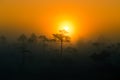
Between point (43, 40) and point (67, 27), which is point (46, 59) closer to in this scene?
point (43, 40)

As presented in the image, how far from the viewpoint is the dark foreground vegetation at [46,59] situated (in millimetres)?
2949

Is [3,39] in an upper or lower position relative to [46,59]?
upper

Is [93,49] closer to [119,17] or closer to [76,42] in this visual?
[76,42]

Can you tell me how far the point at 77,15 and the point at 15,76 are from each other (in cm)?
79

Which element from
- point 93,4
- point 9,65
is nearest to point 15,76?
point 9,65

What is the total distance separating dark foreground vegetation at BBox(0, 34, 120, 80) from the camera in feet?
9.68

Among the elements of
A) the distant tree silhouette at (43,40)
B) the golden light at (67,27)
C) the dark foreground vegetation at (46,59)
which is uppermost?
the golden light at (67,27)

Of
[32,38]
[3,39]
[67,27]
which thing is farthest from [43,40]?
[3,39]

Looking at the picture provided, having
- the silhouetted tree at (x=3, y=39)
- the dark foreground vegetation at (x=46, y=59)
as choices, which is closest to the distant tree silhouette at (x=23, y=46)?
the dark foreground vegetation at (x=46, y=59)

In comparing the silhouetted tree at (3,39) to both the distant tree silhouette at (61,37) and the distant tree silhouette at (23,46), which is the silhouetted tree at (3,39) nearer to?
the distant tree silhouette at (23,46)

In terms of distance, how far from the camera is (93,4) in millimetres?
3023

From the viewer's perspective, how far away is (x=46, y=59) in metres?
2.96

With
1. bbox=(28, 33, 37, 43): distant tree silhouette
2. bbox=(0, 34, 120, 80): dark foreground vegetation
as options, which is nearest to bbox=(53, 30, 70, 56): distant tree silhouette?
bbox=(0, 34, 120, 80): dark foreground vegetation

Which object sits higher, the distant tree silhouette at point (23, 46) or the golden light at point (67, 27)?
the golden light at point (67, 27)
